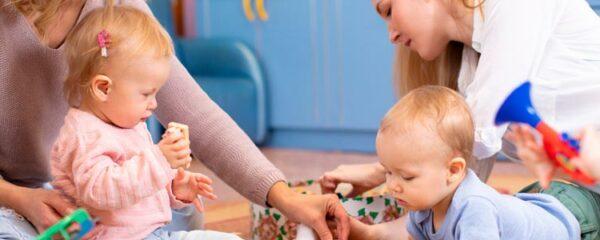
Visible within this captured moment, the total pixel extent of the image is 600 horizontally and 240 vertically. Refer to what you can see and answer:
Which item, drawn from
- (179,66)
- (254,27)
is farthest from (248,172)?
(254,27)

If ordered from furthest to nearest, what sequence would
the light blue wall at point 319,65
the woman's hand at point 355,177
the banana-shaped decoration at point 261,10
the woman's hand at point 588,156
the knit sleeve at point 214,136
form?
the banana-shaped decoration at point 261,10
the light blue wall at point 319,65
the woman's hand at point 355,177
the knit sleeve at point 214,136
the woman's hand at point 588,156

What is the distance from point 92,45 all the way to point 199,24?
7.28ft

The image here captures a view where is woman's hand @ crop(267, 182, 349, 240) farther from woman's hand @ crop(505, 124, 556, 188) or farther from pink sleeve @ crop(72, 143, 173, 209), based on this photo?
woman's hand @ crop(505, 124, 556, 188)

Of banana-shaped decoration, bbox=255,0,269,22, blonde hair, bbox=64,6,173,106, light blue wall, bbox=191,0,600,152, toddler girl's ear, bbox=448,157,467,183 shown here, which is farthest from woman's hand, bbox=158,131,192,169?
banana-shaped decoration, bbox=255,0,269,22

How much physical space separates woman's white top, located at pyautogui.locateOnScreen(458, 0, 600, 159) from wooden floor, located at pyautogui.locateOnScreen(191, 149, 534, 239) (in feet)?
2.02

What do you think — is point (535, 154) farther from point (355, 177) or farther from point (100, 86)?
point (355, 177)

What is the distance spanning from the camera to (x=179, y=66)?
4.36 feet

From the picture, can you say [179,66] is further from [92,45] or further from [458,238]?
[458,238]

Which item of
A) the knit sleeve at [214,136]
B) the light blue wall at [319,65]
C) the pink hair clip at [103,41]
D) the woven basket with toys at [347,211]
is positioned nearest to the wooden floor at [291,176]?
the light blue wall at [319,65]

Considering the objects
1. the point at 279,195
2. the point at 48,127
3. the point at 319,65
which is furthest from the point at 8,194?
the point at 319,65

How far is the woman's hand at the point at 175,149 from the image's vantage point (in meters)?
0.98

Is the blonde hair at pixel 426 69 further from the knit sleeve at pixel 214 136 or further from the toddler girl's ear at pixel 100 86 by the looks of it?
the toddler girl's ear at pixel 100 86

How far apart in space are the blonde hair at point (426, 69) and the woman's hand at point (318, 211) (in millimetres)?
377

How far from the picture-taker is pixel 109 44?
3.33ft
